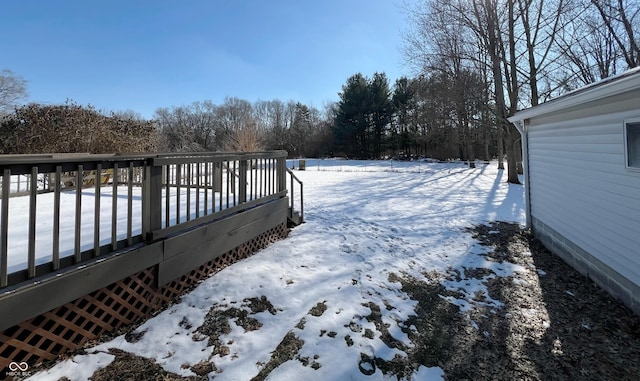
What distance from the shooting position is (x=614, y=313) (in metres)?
3.40

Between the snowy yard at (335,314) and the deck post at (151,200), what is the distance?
772 mm

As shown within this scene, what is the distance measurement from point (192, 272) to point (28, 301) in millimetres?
1569

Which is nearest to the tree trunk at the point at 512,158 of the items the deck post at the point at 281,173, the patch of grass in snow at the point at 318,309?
the deck post at the point at 281,173

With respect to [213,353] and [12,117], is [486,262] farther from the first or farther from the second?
[12,117]

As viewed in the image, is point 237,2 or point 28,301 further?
point 237,2

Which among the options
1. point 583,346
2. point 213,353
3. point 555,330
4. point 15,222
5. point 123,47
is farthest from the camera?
point 123,47

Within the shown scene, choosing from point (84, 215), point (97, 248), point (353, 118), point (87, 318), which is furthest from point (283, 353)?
point (353, 118)

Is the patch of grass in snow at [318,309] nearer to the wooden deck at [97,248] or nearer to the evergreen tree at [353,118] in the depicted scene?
the wooden deck at [97,248]

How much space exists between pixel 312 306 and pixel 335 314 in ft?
0.83

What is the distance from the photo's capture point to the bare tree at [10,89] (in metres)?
25.8

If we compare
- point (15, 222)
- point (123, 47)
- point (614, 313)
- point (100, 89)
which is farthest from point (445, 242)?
point (100, 89)

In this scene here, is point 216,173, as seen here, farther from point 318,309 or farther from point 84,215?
point 318,309

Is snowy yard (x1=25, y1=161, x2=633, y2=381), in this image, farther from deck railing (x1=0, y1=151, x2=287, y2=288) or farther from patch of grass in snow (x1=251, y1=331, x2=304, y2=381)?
deck railing (x1=0, y1=151, x2=287, y2=288)

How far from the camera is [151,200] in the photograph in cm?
278
